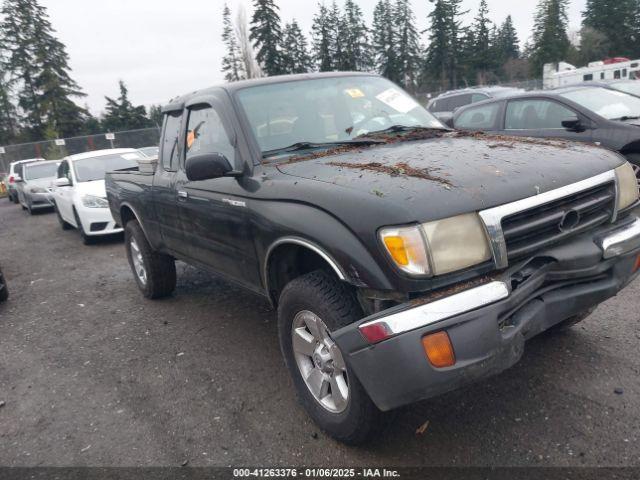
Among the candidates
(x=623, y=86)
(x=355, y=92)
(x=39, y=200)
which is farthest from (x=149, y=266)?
(x=39, y=200)

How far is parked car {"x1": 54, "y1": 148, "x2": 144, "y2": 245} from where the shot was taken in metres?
8.99

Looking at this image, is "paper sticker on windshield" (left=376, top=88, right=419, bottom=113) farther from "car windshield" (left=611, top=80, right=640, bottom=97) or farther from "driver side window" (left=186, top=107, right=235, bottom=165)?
"car windshield" (left=611, top=80, right=640, bottom=97)

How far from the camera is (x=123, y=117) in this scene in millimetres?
48219

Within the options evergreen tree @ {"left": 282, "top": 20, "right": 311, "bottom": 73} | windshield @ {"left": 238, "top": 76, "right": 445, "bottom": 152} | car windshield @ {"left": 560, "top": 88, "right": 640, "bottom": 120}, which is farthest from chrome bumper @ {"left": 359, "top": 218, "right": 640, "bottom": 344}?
evergreen tree @ {"left": 282, "top": 20, "right": 311, "bottom": 73}

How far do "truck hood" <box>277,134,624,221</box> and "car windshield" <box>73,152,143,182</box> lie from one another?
7448 millimetres

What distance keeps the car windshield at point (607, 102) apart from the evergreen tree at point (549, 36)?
182ft

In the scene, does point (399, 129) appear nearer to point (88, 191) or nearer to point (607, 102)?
point (607, 102)

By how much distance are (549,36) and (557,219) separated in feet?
210

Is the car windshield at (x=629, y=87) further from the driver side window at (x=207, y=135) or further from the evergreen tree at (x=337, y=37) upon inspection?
the evergreen tree at (x=337, y=37)

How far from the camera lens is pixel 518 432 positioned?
274 cm

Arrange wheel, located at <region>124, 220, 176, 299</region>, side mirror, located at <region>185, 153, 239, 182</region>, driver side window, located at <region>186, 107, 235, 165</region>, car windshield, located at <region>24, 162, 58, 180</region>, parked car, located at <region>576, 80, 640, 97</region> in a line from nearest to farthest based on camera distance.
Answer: side mirror, located at <region>185, 153, 239, 182</region>
driver side window, located at <region>186, 107, 235, 165</region>
wheel, located at <region>124, 220, 176, 299</region>
parked car, located at <region>576, 80, 640, 97</region>
car windshield, located at <region>24, 162, 58, 180</region>

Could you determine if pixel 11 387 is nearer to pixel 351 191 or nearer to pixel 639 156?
pixel 351 191

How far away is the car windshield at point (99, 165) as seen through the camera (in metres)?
9.58

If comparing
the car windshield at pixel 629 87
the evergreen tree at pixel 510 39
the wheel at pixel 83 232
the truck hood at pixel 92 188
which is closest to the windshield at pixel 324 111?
the car windshield at pixel 629 87
